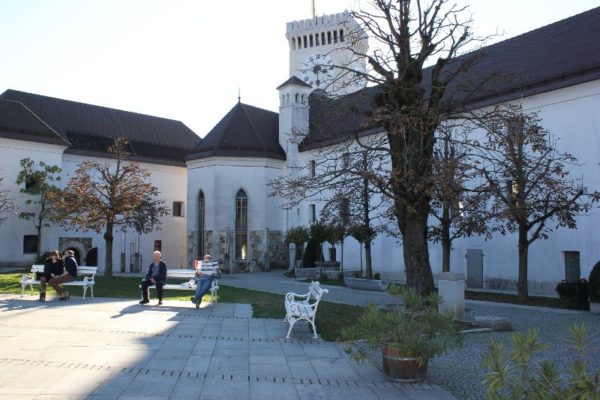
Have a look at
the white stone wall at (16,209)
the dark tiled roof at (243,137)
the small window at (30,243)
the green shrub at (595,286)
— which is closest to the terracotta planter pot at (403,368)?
the green shrub at (595,286)

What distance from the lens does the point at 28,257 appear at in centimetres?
3431

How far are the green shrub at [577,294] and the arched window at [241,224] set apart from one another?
2521cm

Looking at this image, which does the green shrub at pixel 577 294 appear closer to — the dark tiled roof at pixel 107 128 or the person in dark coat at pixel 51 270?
the person in dark coat at pixel 51 270

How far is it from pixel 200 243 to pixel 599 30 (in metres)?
28.3

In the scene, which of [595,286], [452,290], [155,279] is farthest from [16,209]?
[595,286]

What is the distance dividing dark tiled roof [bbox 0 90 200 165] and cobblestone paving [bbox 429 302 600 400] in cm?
3356

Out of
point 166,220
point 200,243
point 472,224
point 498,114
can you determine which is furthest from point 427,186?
point 166,220

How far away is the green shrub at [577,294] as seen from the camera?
15664mm

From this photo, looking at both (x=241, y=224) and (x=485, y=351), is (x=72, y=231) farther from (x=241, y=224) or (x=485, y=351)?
(x=485, y=351)

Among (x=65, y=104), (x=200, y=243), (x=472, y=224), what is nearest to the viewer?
(x=472, y=224)

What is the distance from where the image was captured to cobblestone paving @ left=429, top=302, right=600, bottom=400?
7087mm

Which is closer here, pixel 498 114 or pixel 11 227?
pixel 498 114

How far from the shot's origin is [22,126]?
113ft

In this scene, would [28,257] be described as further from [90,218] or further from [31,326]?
[31,326]
